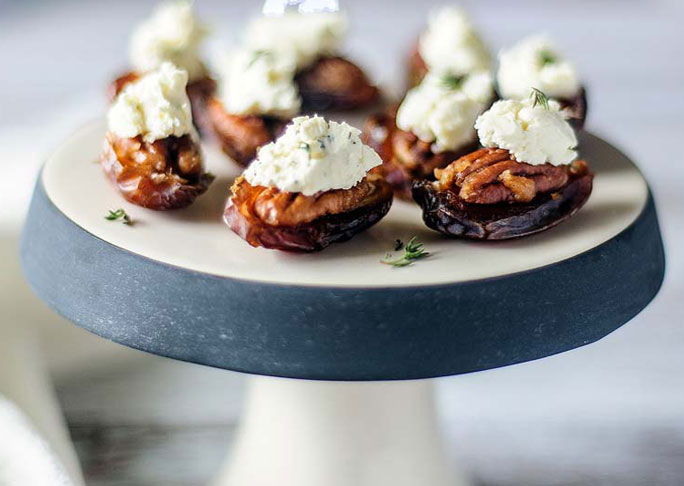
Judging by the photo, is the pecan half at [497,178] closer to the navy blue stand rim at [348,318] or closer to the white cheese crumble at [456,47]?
the navy blue stand rim at [348,318]

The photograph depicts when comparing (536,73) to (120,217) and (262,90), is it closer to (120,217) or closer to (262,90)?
(262,90)

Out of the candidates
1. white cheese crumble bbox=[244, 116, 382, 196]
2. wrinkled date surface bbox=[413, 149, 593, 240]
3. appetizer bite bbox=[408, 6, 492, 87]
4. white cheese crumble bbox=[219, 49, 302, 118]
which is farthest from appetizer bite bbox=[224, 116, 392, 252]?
appetizer bite bbox=[408, 6, 492, 87]

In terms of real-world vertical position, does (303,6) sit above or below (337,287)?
above

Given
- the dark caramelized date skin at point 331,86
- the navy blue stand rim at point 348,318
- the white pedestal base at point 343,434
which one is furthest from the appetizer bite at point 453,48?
the navy blue stand rim at point 348,318

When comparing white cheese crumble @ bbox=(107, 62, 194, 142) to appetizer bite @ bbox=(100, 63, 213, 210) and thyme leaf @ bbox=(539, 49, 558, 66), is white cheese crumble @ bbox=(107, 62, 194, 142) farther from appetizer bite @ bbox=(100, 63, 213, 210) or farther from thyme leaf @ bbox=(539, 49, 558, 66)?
thyme leaf @ bbox=(539, 49, 558, 66)

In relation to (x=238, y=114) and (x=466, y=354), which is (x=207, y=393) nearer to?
(x=238, y=114)

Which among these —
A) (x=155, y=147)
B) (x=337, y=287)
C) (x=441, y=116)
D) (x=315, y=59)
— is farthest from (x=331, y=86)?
(x=337, y=287)
